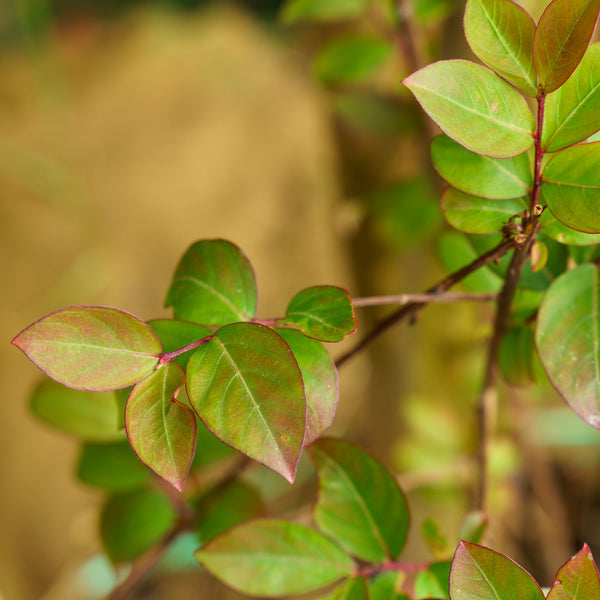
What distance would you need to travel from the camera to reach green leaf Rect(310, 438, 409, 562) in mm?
380

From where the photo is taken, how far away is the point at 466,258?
0.44 m

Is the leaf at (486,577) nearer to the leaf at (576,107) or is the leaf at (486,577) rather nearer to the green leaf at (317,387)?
the green leaf at (317,387)

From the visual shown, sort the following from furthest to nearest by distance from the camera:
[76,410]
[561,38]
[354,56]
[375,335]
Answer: [354,56] < [76,410] < [375,335] < [561,38]

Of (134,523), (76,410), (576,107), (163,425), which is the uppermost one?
(576,107)

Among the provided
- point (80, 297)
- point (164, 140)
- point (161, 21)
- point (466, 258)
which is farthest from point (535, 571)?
point (161, 21)

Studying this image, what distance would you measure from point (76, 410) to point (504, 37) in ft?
1.46

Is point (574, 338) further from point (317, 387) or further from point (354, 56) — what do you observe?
point (354, 56)

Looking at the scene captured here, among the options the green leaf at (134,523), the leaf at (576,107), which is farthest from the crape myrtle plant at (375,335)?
the green leaf at (134,523)

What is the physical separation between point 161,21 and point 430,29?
7.84 feet

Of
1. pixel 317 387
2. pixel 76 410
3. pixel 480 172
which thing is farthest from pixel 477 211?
pixel 76 410

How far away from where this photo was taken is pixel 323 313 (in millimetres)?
299

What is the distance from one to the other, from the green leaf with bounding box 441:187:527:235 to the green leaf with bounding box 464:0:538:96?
0.20 feet

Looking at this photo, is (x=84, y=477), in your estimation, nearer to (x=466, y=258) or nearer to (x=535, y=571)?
(x=466, y=258)

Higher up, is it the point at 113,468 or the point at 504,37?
the point at 504,37
